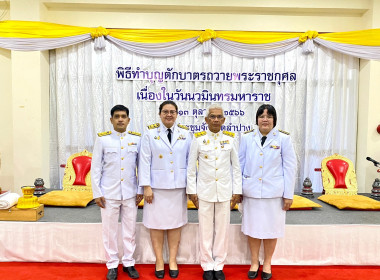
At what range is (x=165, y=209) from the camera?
2.68 m

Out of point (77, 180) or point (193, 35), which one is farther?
point (193, 35)

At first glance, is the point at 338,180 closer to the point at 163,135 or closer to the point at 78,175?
the point at 163,135

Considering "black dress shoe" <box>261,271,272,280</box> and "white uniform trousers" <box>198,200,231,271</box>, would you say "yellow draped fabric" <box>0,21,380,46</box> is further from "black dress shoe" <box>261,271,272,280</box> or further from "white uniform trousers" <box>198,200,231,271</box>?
"black dress shoe" <box>261,271,272,280</box>

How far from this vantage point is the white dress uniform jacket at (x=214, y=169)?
2562 millimetres

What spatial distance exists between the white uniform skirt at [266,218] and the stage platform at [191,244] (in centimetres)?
37

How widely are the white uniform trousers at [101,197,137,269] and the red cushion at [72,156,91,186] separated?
6.11 ft

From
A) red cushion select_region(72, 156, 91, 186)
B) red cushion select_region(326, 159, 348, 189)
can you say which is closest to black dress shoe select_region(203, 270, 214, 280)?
red cushion select_region(72, 156, 91, 186)

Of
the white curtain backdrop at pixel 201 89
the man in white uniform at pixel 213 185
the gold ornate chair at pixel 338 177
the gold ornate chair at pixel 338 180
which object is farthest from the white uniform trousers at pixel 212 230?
the white curtain backdrop at pixel 201 89

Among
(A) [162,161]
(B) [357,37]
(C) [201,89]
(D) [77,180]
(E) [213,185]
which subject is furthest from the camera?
(C) [201,89]

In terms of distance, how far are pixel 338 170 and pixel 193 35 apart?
2953mm

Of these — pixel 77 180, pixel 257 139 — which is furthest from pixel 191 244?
pixel 77 180

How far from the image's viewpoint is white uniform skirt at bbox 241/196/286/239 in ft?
8.61

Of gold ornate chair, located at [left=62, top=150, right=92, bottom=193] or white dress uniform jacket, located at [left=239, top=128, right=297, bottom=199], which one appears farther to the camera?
gold ornate chair, located at [left=62, top=150, right=92, bottom=193]

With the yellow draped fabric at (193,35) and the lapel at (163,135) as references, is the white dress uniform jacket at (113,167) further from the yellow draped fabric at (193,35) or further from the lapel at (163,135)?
the yellow draped fabric at (193,35)
